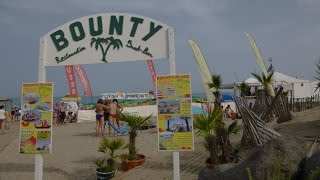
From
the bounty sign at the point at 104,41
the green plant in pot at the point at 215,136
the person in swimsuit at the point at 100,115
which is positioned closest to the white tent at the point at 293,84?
the person in swimsuit at the point at 100,115

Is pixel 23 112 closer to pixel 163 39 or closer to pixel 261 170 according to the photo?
pixel 163 39

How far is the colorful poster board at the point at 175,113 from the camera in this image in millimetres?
6449

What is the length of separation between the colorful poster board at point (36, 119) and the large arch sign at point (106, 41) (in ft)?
1.62

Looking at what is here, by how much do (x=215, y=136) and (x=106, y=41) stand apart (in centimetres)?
300

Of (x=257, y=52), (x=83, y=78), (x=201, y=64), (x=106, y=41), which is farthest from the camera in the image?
(x=83, y=78)

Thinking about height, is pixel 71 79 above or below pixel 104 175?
above

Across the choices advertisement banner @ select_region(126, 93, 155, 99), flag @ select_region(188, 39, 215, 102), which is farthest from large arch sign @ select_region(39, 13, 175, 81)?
advertisement banner @ select_region(126, 93, 155, 99)

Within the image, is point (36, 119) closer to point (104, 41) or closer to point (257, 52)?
point (104, 41)

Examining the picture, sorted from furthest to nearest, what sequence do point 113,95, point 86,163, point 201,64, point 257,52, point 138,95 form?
point 138,95 < point 113,95 < point 257,52 < point 201,64 < point 86,163

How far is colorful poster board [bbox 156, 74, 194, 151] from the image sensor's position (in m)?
6.45

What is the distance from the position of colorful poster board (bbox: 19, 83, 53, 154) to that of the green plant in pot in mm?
2985

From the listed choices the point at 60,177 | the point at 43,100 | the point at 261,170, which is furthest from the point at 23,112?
the point at 261,170

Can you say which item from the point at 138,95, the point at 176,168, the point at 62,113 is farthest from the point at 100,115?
the point at 138,95

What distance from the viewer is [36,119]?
282 inches
